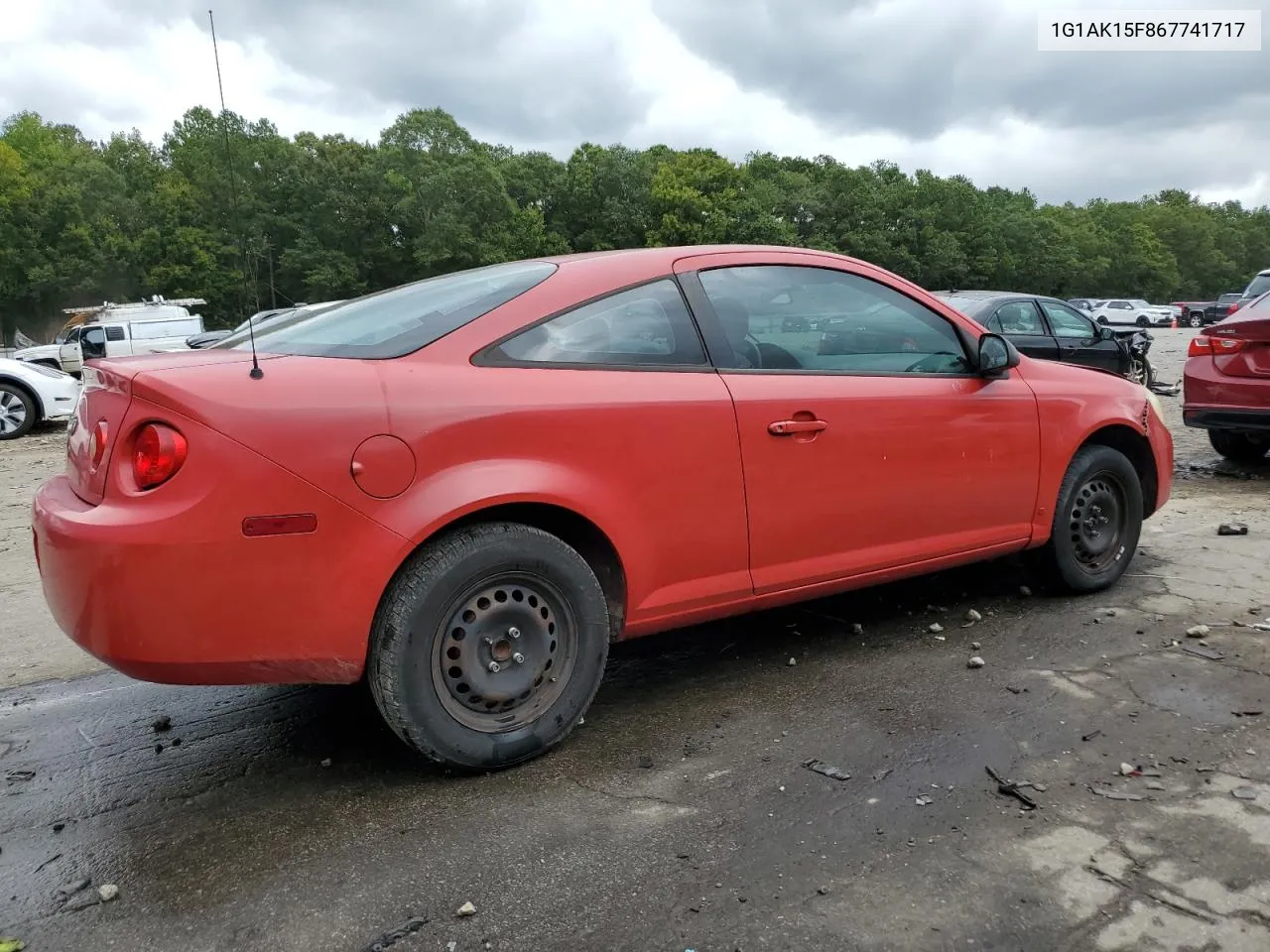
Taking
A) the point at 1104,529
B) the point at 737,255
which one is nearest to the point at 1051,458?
the point at 1104,529

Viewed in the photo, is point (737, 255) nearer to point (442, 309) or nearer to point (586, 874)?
point (442, 309)

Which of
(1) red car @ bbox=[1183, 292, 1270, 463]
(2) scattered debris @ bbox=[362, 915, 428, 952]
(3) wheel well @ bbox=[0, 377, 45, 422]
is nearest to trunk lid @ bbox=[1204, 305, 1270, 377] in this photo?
(1) red car @ bbox=[1183, 292, 1270, 463]

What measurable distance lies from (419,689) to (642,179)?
67.0 metres

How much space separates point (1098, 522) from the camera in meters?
4.59

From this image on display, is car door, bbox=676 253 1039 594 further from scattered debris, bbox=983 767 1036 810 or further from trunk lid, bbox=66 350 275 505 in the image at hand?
trunk lid, bbox=66 350 275 505

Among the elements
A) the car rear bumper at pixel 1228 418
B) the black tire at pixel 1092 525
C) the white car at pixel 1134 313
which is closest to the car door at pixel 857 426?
the black tire at pixel 1092 525

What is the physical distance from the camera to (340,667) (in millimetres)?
2707

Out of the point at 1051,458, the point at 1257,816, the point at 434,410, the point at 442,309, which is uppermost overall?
the point at 442,309

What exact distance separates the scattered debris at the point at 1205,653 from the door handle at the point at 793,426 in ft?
5.88

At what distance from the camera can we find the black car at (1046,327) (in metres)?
11.5

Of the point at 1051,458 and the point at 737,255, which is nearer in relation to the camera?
the point at 737,255

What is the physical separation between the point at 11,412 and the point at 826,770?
13288 millimetres

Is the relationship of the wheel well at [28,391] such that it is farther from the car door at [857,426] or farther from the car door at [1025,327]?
the car door at [857,426]

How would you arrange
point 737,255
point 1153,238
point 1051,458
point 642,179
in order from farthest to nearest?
1. point 1153,238
2. point 642,179
3. point 1051,458
4. point 737,255
